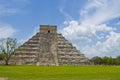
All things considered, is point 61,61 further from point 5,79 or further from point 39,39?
point 5,79

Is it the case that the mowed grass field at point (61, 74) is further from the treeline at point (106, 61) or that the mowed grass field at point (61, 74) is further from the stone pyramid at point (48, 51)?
→ the treeline at point (106, 61)

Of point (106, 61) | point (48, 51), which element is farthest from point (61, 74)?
point (106, 61)

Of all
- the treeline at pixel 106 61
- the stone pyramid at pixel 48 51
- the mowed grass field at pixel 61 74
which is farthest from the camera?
the treeline at pixel 106 61

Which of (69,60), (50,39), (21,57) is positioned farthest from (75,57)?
(21,57)

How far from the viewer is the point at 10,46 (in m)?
83.4

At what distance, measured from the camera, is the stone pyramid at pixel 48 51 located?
86037mm

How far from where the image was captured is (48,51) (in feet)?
286

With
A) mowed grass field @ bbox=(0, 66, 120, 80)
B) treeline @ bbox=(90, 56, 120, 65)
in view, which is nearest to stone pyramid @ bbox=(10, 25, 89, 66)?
treeline @ bbox=(90, 56, 120, 65)

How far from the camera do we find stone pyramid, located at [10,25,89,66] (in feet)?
282

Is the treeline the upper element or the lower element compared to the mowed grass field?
upper

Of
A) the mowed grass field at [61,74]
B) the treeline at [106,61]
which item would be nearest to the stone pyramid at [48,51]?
the treeline at [106,61]

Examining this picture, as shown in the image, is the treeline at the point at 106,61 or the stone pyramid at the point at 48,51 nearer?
the stone pyramid at the point at 48,51

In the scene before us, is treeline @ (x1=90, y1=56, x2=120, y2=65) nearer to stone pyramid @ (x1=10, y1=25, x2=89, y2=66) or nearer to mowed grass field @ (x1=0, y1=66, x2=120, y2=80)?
stone pyramid @ (x1=10, y1=25, x2=89, y2=66)

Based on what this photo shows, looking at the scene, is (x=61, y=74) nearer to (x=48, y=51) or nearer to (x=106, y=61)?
(x=48, y=51)
